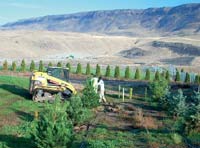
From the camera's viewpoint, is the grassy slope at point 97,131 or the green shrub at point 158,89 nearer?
the grassy slope at point 97,131

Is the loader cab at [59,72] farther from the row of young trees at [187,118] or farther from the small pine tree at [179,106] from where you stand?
the small pine tree at [179,106]

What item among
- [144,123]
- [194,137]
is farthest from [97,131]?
[194,137]

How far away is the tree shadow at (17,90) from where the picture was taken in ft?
91.2

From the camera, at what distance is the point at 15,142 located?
15.6 meters

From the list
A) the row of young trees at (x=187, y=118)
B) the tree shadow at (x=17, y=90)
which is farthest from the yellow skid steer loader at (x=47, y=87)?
the row of young trees at (x=187, y=118)

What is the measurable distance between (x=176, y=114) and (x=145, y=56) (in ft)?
331

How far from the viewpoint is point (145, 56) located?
4798 inches

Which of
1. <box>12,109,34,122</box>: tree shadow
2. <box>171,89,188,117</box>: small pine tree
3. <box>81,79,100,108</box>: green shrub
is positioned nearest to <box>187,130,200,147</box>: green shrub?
<box>171,89,188,117</box>: small pine tree

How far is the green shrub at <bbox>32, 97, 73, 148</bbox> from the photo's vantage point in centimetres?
1389

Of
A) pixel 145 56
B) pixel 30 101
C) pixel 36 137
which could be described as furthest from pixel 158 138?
pixel 145 56

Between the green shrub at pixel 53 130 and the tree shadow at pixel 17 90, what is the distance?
13.0 meters

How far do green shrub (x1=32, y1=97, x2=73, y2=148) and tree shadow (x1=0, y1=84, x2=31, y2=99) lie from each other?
42.6 feet

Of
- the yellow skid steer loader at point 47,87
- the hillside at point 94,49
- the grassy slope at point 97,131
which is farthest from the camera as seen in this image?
the hillside at point 94,49

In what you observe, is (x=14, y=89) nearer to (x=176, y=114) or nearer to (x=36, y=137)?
(x=176, y=114)
